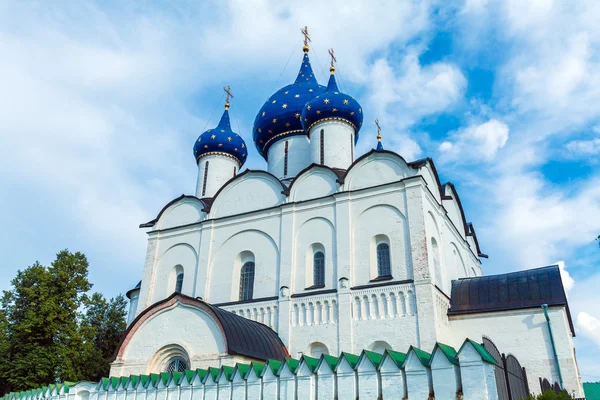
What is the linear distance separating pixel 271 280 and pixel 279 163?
576 centimetres

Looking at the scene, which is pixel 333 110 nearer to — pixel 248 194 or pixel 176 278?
pixel 248 194

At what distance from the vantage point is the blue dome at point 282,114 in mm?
18859

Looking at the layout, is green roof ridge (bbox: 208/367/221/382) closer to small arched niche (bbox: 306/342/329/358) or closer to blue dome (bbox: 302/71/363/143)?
small arched niche (bbox: 306/342/329/358)

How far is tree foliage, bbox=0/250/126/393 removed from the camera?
1540 cm

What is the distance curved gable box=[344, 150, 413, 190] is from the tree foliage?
32.4 ft

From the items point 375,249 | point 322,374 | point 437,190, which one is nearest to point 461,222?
point 437,190

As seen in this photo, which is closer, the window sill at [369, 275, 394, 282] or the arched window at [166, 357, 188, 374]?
the arched window at [166, 357, 188, 374]

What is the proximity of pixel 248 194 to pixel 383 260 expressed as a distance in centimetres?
492

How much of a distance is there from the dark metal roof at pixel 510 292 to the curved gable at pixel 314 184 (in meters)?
4.39

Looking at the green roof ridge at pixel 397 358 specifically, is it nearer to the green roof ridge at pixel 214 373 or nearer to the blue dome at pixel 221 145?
the green roof ridge at pixel 214 373

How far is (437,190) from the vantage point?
1452 cm

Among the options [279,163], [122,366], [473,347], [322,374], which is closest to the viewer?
[473,347]

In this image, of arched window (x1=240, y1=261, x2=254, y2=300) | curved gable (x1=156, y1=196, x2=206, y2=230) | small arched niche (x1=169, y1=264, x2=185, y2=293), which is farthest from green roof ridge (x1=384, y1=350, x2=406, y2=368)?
curved gable (x1=156, y1=196, x2=206, y2=230)

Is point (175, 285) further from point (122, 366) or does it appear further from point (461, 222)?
point (461, 222)
